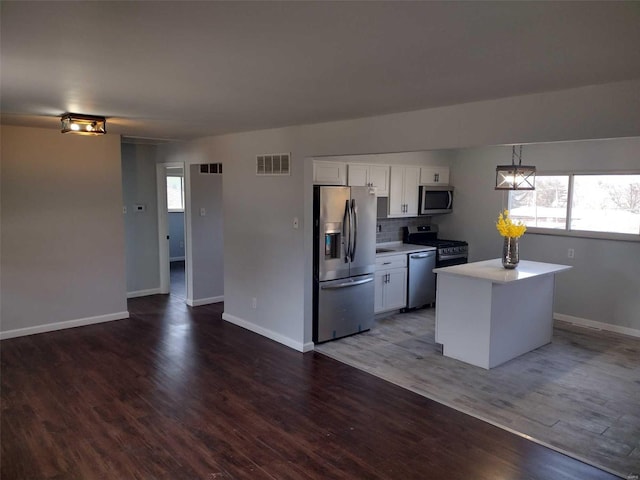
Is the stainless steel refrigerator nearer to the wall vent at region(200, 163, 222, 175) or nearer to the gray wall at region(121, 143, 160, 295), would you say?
the wall vent at region(200, 163, 222, 175)

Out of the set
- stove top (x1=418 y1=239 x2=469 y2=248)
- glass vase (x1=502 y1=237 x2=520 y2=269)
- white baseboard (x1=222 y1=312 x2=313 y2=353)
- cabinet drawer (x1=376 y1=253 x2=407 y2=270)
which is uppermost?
glass vase (x1=502 y1=237 x2=520 y2=269)

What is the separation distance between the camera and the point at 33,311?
5363mm

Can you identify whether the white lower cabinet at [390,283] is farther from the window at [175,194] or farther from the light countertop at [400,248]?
the window at [175,194]

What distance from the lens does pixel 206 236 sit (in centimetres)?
677

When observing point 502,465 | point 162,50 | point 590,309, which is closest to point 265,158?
point 162,50

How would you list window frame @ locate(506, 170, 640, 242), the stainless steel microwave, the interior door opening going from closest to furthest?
window frame @ locate(506, 170, 640, 242) → the stainless steel microwave → the interior door opening

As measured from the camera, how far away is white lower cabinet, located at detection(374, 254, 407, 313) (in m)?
5.95

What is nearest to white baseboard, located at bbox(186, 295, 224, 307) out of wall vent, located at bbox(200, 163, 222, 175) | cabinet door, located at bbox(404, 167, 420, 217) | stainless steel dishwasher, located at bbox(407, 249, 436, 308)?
wall vent, located at bbox(200, 163, 222, 175)

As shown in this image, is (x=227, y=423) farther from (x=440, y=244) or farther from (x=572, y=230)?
(x=572, y=230)

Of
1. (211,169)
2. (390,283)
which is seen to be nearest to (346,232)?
(390,283)

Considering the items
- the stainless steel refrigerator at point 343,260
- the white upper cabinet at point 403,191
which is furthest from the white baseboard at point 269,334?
the white upper cabinet at point 403,191

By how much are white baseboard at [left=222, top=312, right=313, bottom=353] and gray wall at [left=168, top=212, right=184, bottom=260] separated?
482cm

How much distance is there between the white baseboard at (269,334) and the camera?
4973 millimetres

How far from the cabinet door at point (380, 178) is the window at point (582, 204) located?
1.84 meters
